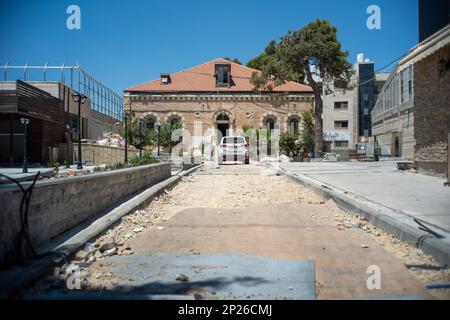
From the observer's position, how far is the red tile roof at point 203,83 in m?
40.0

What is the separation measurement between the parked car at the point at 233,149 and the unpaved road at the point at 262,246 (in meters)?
15.8

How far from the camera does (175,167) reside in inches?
854

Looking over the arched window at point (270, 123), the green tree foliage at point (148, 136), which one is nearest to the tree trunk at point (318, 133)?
the arched window at point (270, 123)

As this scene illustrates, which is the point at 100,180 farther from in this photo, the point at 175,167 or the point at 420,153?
the point at 175,167

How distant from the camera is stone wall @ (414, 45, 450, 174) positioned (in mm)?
11711

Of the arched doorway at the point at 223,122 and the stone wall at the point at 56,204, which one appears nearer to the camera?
the stone wall at the point at 56,204

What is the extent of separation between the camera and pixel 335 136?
189ft

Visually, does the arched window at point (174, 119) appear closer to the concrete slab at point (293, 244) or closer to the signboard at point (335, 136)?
the signboard at point (335, 136)

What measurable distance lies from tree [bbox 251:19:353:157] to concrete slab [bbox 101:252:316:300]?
2866cm

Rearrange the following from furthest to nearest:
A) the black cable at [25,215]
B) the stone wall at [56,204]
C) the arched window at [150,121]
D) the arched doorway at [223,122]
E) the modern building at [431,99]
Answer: the arched doorway at [223,122], the arched window at [150,121], the modern building at [431,99], the black cable at [25,215], the stone wall at [56,204]

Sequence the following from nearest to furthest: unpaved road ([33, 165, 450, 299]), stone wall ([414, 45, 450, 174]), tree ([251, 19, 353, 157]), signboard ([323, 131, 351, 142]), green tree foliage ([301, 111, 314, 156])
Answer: unpaved road ([33, 165, 450, 299])
stone wall ([414, 45, 450, 174])
tree ([251, 19, 353, 157])
green tree foliage ([301, 111, 314, 156])
signboard ([323, 131, 351, 142])

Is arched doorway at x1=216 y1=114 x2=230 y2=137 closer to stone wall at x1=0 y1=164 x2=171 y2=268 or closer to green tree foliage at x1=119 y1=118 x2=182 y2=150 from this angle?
green tree foliage at x1=119 y1=118 x2=182 y2=150

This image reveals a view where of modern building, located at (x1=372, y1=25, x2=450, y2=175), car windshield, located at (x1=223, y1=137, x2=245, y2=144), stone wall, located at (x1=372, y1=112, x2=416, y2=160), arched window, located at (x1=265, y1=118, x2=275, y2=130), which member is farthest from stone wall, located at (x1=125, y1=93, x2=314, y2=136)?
modern building, located at (x1=372, y1=25, x2=450, y2=175)

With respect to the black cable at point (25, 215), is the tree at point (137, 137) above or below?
above
